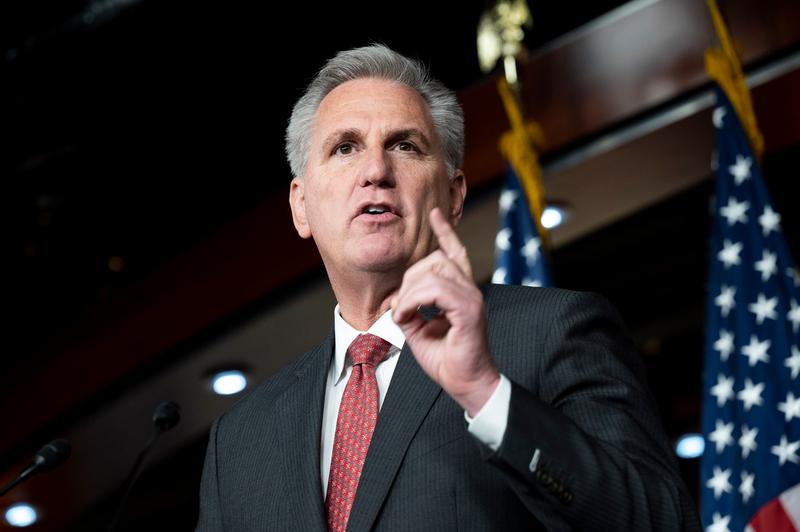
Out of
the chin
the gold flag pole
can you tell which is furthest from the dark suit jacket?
the gold flag pole

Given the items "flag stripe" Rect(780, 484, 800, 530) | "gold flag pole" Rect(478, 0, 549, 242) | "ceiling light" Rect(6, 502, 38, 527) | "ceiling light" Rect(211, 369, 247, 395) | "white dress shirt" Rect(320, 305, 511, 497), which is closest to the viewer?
"white dress shirt" Rect(320, 305, 511, 497)

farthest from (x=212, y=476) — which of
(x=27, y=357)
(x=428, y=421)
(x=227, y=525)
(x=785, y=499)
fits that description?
(x=27, y=357)

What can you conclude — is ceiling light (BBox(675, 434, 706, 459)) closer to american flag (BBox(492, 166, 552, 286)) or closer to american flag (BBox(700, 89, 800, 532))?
american flag (BBox(492, 166, 552, 286))

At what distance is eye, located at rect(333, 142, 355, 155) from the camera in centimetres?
190

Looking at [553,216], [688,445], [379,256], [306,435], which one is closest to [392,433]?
[306,435]

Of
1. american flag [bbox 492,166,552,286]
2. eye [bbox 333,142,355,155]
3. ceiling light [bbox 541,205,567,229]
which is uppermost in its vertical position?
ceiling light [bbox 541,205,567,229]

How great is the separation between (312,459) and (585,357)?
43cm

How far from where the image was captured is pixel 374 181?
1.75m

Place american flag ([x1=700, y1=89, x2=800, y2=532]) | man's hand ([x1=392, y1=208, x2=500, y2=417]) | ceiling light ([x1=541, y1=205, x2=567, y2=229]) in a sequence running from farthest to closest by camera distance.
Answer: ceiling light ([x1=541, y1=205, x2=567, y2=229])
american flag ([x1=700, y1=89, x2=800, y2=532])
man's hand ([x1=392, y1=208, x2=500, y2=417])

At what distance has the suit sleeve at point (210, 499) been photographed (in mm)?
1774

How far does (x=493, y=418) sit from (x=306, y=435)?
482 mm

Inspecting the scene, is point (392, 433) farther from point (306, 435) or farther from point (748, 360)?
point (748, 360)

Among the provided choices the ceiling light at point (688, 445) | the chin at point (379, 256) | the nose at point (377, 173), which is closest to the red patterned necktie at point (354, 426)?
the chin at point (379, 256)

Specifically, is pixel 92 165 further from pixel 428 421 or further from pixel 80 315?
pixel 428 421
